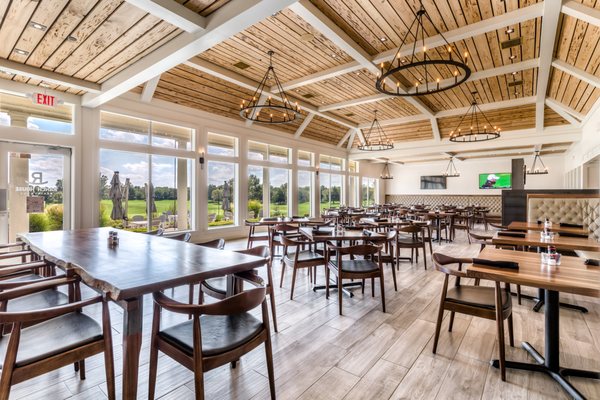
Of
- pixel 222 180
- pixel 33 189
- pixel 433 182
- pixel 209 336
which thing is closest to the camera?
pixel 209 336

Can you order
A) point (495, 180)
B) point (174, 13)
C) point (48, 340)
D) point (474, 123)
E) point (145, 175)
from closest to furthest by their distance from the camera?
point (48, 340)
point (174, 13)
point (145, 175)
point (474, 123)
point (495, 180)

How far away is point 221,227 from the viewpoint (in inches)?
332

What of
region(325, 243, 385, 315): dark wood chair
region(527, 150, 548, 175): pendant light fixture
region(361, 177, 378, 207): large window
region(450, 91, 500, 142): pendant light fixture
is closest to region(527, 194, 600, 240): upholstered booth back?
region(450, 91, 500, 142): pendant light fixture

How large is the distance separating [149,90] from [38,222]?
A: 11.1ft

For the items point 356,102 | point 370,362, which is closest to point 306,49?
point 356,102

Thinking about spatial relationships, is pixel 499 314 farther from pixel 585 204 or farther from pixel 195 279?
pixel 585 204

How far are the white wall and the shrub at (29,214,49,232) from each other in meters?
16.2

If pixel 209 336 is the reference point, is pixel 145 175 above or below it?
above

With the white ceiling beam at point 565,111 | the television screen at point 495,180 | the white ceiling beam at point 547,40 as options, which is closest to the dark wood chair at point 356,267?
the white ceiling beam at point 547,40

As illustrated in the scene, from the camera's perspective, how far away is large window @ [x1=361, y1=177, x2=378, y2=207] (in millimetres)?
16048

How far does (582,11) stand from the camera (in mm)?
3881

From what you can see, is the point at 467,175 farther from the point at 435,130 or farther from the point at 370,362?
the point at 370,362

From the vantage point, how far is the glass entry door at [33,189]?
16.8 feet

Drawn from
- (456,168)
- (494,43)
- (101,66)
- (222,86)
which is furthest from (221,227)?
(456,168)
